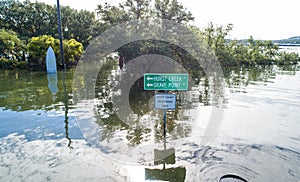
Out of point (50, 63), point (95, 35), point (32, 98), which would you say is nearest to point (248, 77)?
point (95, 35)

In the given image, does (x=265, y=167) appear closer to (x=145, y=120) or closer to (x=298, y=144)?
(x=298, y=144)

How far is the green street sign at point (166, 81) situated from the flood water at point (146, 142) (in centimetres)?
116

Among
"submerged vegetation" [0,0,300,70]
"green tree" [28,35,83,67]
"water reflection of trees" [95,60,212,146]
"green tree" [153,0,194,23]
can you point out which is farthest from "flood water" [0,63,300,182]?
"green tree" [28,35,83,67]

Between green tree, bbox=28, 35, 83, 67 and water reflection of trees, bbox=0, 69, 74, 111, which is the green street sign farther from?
green tree, bbox=28, 35, 83, 67

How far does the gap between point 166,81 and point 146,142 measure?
1.31m

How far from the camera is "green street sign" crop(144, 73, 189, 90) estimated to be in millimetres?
3682

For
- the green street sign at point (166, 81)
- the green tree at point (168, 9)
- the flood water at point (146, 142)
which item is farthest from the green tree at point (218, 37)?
the green street sign at point (166, 81)

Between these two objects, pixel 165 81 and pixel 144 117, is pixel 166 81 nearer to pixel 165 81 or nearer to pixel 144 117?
pixel 165 81

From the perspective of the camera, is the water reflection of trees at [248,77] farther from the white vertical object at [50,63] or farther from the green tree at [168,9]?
the white vertical object at [50,63]

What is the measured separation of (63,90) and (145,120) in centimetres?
491

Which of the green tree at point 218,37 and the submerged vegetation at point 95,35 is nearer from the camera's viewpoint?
the submerged vegetation at point 95,35

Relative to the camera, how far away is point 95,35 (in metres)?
13.3

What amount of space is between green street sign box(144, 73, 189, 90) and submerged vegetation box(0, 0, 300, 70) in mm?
5421

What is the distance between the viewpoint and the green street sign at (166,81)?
3682 mm
